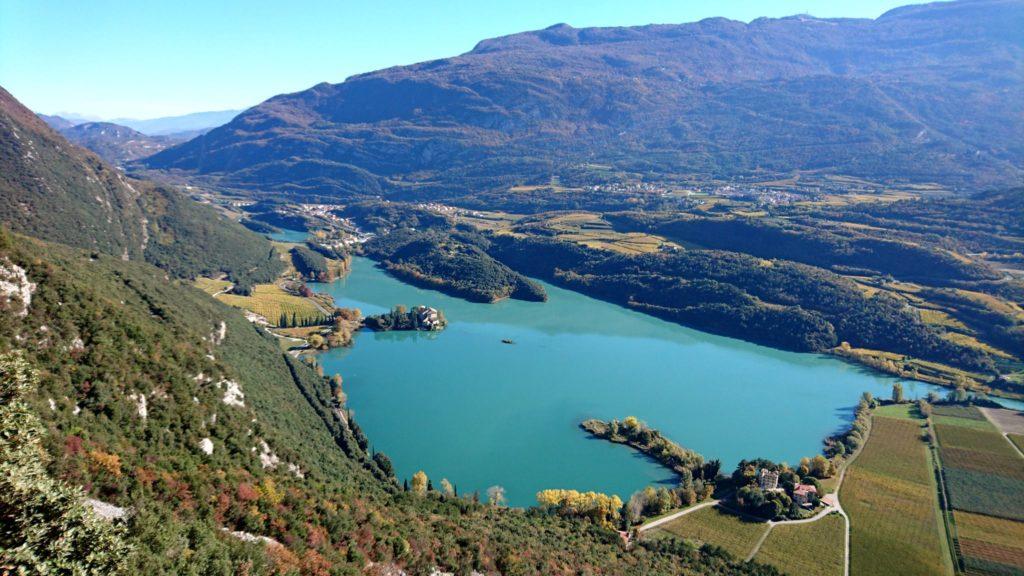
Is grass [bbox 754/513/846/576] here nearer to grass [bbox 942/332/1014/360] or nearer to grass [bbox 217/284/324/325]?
grass [bbox 942/332/1014/360]

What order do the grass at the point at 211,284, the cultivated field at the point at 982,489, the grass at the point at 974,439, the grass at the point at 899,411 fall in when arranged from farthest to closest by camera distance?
the grass at the point at 211,284 → the grass at the point at 899,411 → the grass at the point at 974,439 → the cultivated field at the point at 982,489

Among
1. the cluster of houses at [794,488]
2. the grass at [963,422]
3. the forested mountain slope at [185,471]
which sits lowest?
the grass at [963,422]

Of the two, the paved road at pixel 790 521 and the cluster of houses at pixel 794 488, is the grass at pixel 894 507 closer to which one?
the paved road at pixel 790 521

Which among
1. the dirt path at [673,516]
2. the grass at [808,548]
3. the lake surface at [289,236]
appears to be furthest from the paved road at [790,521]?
the lake surface at [289,236]

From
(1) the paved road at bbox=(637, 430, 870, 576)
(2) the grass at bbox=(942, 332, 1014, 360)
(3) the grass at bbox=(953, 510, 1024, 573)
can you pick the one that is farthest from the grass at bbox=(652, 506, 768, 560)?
(2) the grass at bbox=(942, 332, 1014, 360)

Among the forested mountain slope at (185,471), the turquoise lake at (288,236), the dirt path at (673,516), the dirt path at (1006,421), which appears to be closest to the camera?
the forested mountain slope at (185,471)

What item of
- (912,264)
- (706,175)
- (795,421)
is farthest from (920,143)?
(795,421)

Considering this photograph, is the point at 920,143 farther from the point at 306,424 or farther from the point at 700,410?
the point at 306,424

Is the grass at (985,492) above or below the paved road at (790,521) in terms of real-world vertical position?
below
